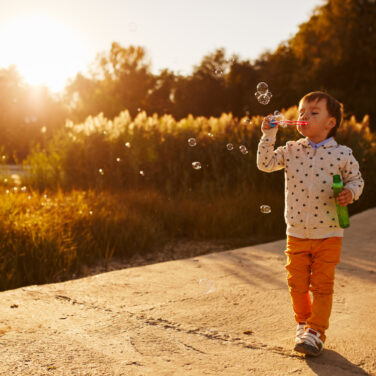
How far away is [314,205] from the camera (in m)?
2.86

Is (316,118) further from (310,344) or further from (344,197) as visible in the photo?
(310,344)

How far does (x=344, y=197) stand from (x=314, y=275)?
1.57ft

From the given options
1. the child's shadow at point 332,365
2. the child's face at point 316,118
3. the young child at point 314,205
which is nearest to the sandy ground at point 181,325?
the child's shadow at point 332,365

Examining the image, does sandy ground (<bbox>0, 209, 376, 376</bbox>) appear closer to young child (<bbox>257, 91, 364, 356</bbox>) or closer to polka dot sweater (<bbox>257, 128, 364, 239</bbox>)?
young child (<bbox>257, 91, 364, 356</bbox>)

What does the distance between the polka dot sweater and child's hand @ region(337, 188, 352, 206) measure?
92 millimetres

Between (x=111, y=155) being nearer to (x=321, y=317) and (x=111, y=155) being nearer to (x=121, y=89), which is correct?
(x=321, y=317)

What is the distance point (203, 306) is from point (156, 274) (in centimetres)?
91

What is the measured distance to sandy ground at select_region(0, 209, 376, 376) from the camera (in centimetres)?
255

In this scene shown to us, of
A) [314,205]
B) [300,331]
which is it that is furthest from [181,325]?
[314,205]

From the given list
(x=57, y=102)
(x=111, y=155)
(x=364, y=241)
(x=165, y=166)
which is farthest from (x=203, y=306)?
(x=57, y=102)

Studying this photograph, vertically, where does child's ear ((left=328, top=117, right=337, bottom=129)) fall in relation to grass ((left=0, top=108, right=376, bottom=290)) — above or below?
above

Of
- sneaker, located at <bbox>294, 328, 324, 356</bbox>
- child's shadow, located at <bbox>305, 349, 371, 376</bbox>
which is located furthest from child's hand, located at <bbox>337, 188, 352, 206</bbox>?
child's shadow, located at <bbox>305, 349, 371, 376</bbox>

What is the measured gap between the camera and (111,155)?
9922 mm

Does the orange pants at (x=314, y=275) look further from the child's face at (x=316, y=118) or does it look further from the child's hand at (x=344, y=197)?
the child's face at (x=316, y=118)
